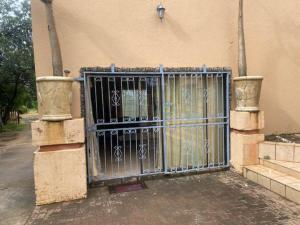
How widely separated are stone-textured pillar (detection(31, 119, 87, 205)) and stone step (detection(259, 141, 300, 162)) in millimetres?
3443

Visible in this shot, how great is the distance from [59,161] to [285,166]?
152 inches

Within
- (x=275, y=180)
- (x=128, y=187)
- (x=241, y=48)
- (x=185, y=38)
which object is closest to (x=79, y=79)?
(x=128, y=187)

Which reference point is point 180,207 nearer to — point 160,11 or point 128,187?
point 128,187

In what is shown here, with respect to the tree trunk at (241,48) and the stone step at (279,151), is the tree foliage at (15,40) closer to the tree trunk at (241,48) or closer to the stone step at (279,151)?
the tree trunk at (241,48)

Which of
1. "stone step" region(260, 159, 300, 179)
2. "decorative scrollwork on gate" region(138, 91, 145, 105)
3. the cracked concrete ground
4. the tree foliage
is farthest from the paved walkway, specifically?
the tree foliage

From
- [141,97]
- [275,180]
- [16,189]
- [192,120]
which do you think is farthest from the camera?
[192,120]

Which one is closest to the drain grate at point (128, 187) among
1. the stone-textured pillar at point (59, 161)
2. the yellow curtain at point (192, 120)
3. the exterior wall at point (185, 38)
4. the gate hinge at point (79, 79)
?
the stone-textured pillar at point (59, 161)

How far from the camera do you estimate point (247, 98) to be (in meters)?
4.45

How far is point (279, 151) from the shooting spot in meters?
4.36

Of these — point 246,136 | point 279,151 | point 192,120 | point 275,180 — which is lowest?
point 275,180

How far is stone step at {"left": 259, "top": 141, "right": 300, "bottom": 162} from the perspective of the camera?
13.8 ft

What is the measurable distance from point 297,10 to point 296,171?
154 inches

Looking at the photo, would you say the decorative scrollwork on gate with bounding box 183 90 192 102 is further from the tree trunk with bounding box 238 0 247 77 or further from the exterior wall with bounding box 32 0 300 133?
the tree trunk with bounding box 238 0 247 77

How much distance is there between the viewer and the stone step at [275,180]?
348 cm
